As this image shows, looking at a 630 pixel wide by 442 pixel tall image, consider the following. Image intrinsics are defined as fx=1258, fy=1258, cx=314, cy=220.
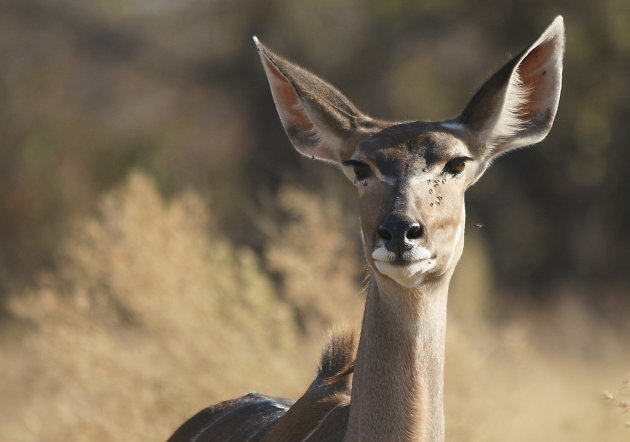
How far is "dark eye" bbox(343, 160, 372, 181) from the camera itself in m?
4.86

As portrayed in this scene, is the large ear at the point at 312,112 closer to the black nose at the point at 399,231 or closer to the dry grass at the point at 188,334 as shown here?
the black nose at the point at 399,231

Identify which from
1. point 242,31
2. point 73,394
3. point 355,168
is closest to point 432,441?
point 355,168

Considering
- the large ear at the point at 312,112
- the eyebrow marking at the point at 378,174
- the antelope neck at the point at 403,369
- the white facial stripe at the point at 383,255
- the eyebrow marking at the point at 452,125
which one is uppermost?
the large ear at the point at 312,112

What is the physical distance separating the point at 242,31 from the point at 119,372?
1710 cm

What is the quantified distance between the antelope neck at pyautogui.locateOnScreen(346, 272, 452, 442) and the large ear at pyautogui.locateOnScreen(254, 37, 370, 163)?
0.70m

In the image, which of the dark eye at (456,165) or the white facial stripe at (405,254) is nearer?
the white facial stripe at (405,254)

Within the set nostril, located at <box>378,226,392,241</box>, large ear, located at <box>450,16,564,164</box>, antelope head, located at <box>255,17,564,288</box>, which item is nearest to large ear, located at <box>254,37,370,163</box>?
antelope head, located at <box>255,17,564,288</box>

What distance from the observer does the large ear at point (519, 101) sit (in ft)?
16.2

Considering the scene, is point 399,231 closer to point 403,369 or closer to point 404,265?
point 404,265

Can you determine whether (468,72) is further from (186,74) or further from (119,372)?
(119,372)

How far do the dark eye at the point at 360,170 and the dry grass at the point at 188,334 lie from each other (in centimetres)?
341

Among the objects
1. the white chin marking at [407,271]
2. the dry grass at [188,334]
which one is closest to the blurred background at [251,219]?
the dry grass at [188,334]

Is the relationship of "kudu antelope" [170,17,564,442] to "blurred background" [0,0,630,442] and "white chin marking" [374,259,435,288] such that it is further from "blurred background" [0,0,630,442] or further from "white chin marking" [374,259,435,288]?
"blurred background" [0,0,630,442]

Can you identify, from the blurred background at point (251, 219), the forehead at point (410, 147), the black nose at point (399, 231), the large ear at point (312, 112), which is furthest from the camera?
the blurred background at point (251, 219)
